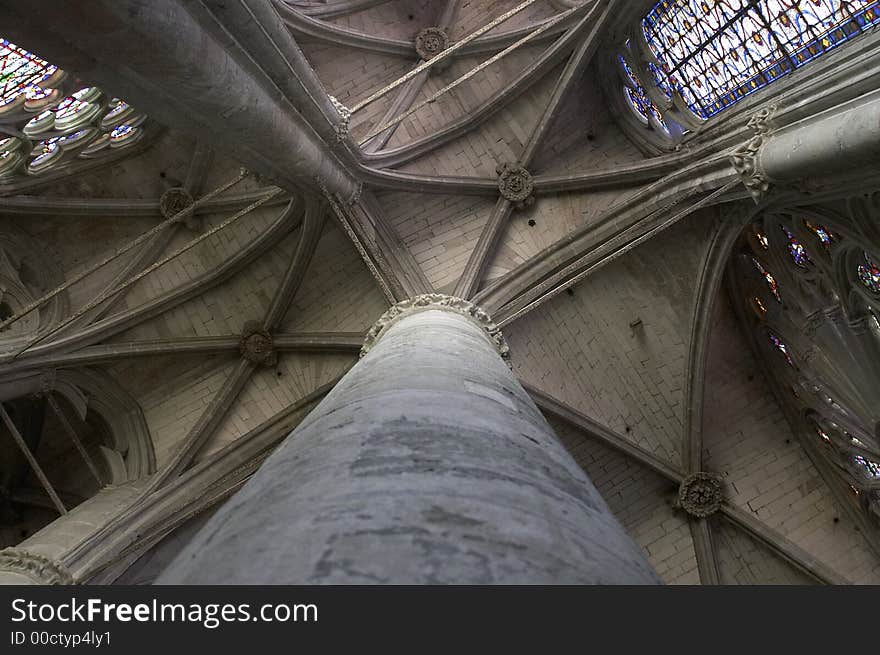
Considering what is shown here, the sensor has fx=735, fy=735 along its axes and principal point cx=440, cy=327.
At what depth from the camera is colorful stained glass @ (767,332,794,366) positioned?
419 inches

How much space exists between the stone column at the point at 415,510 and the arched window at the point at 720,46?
21.1 feet

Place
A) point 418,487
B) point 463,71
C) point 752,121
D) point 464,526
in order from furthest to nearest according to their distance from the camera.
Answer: point 463,71
point 752,121
point 418,487
point 464,526

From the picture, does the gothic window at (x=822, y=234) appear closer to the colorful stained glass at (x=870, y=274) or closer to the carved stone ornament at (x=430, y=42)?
the colorful stained glass at (x=870, y=274)

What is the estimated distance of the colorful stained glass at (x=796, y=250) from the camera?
9059 millimetres

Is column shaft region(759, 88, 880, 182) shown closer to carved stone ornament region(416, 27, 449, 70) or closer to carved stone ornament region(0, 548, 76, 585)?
carved stone ornament region(416, 27, 449, 70)

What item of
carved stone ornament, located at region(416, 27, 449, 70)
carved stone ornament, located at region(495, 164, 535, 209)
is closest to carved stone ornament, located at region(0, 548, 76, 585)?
carved stone ornament, located at region(495, 164, 535, 209)

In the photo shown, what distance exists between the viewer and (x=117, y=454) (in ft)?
37.2

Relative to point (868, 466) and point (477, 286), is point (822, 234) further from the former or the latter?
point (477, 286)

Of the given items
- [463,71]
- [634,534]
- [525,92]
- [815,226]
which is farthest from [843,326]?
[463,71]

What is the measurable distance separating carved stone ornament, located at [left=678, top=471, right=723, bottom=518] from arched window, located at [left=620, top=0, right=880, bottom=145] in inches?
207

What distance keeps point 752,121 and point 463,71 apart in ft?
18.6

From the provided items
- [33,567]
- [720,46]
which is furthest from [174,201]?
[720,46]

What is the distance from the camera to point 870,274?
317 inches

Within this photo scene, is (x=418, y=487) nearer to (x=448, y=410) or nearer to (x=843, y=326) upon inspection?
(x=448, y=410)
